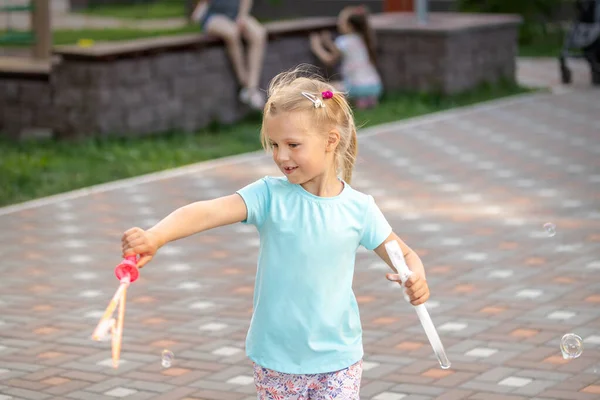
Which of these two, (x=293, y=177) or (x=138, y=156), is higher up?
(x=293, y=177)

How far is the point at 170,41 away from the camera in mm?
13359

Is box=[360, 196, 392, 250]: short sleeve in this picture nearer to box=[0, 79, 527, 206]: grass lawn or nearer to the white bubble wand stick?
the white bubble wand stick

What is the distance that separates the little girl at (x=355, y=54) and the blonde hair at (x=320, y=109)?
11.6m

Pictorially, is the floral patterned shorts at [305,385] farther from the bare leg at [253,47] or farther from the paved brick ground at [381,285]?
the bare leg at [253,47]

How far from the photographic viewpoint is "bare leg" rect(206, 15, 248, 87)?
1407 cm

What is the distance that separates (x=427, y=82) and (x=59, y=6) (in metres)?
14.5

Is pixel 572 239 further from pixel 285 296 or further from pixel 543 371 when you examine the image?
pixel 285 296

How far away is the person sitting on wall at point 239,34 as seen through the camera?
14.1 metres

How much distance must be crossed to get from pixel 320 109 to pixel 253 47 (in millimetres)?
10910

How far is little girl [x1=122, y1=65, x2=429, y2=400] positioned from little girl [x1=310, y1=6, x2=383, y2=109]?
11749 mm

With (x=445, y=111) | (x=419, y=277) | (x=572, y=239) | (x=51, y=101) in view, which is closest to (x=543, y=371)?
(x=419, y=277)

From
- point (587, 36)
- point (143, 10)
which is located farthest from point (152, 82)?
point (143, 10)

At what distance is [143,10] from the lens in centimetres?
2872

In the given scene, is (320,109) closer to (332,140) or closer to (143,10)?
(332,140)
